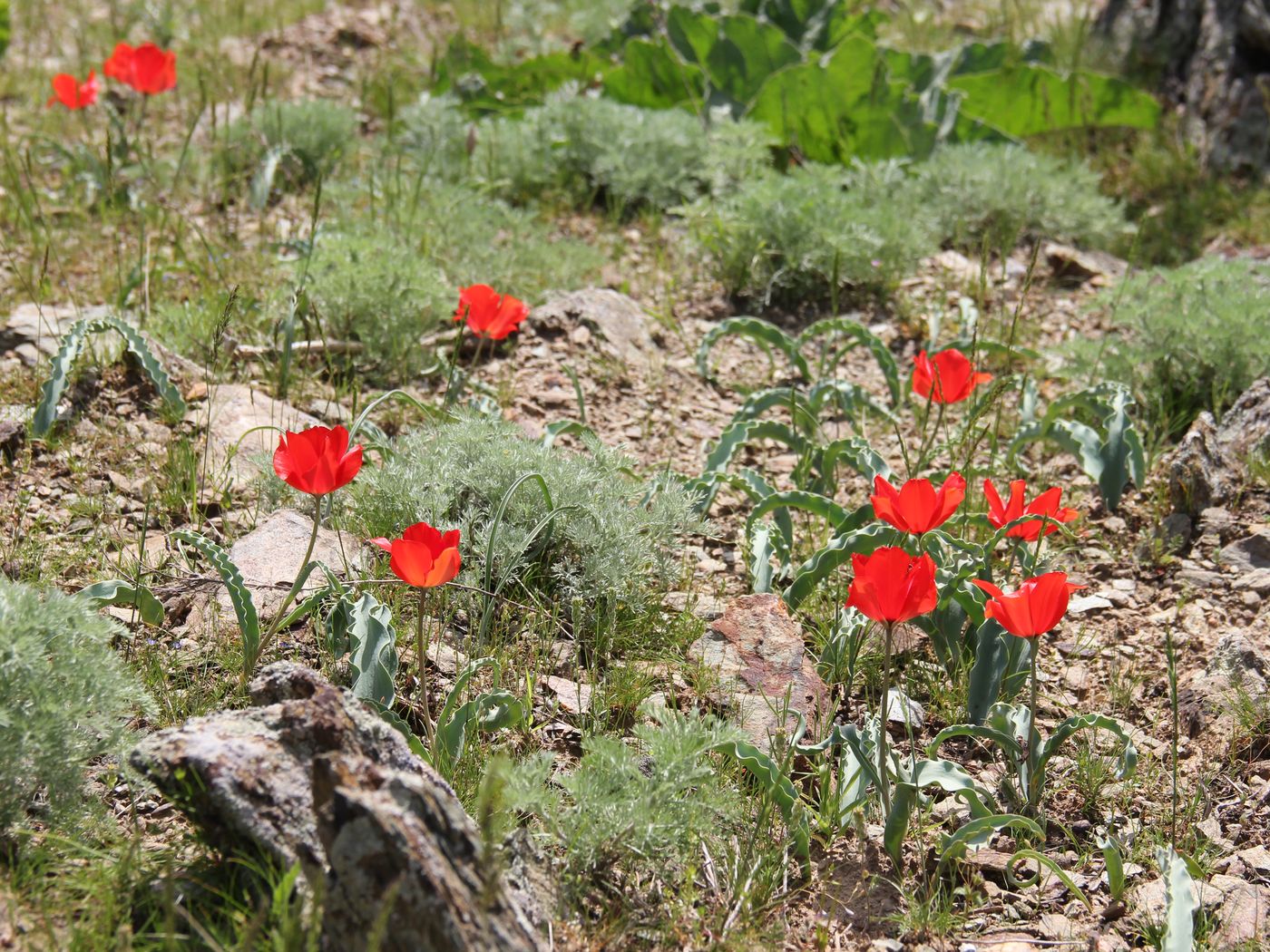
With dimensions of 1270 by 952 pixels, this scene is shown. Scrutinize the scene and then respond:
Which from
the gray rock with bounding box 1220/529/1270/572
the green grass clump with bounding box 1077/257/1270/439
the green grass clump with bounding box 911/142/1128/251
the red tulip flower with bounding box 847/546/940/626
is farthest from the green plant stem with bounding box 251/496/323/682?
the green grass clump with bounding box 911/142/1128/251

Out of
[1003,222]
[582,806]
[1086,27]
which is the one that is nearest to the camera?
[582,806]

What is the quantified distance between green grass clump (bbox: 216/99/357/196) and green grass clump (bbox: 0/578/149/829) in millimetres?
3120

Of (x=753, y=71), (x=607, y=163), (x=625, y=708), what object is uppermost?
(x=753, y=71)

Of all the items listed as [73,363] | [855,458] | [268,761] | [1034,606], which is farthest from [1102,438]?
[73,363]

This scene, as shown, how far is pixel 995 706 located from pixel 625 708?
77 cm

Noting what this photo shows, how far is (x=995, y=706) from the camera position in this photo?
2.46 m

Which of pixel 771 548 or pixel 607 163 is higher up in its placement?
pixel 607 163

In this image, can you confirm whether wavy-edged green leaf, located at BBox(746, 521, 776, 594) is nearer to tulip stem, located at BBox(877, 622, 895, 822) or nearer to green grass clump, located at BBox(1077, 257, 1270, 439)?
tulip stem, located at BBox(877, 622, 895, 822)

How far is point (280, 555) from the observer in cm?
288

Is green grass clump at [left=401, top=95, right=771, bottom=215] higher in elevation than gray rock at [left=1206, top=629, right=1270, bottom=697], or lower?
higher

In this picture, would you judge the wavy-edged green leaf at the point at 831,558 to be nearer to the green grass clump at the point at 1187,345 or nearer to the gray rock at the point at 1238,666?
the gray rock at the point at 1238,666

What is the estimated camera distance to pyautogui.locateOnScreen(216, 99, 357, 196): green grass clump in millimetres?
4953

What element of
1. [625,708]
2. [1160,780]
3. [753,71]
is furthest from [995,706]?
[753,71]

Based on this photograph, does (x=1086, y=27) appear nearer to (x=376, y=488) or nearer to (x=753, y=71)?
(x=753, y=71)
